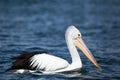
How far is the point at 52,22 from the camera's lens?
21797 millimetres

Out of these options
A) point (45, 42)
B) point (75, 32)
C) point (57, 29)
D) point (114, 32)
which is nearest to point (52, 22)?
point (57, 29)

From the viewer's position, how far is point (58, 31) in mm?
18719

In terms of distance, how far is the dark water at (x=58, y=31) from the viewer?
A: 438 inches

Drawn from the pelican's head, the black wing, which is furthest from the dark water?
the pelican's head

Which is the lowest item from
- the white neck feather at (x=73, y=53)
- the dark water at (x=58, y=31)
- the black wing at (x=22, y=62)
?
the black wing at (x=22, y=62)

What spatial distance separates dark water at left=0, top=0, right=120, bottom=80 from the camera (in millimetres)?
11123

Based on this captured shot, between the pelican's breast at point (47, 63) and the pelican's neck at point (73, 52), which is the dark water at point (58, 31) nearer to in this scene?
the pelican's breast at point (47, 63)

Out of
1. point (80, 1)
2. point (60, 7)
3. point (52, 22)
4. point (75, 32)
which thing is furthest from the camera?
point (80, 1)

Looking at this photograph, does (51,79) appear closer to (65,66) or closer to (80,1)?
(65,66)

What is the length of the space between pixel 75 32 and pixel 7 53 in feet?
10.1

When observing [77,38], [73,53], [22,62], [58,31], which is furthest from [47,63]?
[58,31]

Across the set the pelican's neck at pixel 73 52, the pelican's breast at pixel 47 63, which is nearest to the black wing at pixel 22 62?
the pelican's breast at pixel 47 63

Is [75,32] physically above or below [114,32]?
below

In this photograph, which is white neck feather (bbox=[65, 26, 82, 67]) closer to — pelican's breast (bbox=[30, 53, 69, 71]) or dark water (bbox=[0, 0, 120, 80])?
dark water (bbox=[0, 0, 120, 80])
